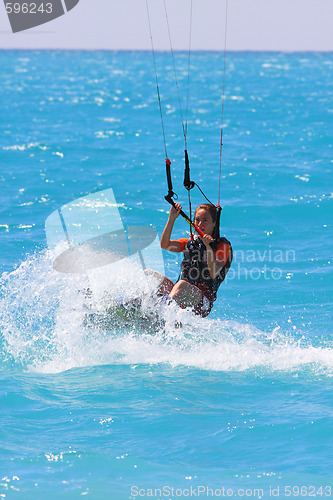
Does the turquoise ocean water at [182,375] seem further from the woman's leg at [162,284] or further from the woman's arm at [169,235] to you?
the woman's arm at [169,235]

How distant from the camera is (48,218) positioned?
11.3 meters

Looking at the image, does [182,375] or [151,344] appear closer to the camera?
[182,375]

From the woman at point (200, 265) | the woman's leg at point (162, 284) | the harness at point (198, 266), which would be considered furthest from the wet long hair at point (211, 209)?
the woman's leg at point (162, 284)

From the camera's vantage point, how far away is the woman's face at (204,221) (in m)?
5.99

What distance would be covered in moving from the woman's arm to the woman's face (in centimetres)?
22

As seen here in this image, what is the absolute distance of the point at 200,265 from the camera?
609 centimetres

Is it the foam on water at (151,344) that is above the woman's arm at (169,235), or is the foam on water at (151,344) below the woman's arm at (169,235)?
below

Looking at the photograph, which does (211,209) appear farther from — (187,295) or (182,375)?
(182,375)

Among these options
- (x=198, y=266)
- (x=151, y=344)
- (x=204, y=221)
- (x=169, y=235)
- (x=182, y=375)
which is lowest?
(x=182, y=375)

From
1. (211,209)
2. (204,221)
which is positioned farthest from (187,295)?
(211,209)

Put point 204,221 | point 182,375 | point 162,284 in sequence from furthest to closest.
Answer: point 162,284 → point 204,221 → point 182,375

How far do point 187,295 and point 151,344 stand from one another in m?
0.61

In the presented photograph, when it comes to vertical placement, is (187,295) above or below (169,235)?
below

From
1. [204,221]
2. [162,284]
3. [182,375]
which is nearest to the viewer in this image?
[182,375]
